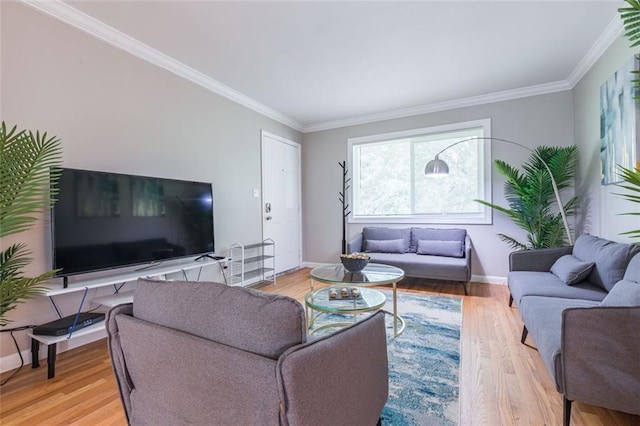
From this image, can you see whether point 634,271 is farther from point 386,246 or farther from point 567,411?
point 386,246

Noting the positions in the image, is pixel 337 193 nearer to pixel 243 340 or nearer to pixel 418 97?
pixel 418 97

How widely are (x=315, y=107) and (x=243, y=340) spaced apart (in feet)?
13.0

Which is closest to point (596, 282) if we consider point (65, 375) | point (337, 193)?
point (337, 193)

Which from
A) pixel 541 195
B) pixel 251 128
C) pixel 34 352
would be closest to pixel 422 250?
pixel 541 195

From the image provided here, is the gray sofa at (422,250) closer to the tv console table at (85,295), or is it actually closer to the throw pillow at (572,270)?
the throw pillow at (572,270)

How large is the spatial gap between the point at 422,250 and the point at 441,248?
251 mm

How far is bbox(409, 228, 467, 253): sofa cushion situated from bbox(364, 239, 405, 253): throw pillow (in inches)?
8.2

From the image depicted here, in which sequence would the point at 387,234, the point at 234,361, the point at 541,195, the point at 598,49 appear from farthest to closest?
1. the point at 387,234
2. the point at 541,195
3. the point at 598,49
4. the point at 234,361

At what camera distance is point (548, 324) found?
1546 mm

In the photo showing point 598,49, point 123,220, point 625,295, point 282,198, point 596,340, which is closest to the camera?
point 596,340

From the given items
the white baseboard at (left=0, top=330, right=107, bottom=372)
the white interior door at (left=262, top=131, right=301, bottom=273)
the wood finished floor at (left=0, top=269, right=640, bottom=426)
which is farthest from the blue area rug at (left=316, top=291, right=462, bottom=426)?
the white interior door at (left=262, top=131, right=301, bottom=273)

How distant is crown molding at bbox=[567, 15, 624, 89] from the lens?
2.43 meters

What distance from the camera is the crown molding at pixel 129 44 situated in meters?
2.13

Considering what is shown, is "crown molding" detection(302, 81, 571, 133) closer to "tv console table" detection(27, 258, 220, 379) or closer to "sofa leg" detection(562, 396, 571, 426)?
"tv console table" detection(27, 258, 220, 379)
